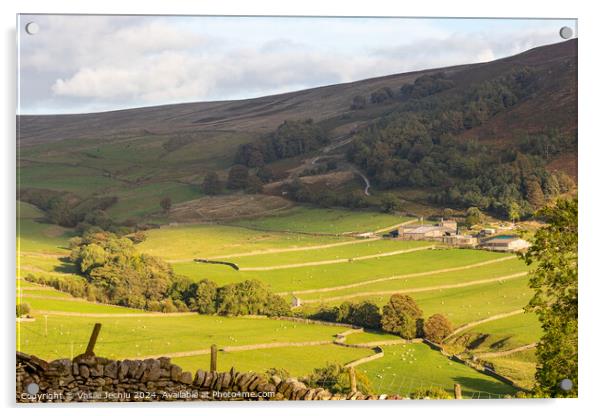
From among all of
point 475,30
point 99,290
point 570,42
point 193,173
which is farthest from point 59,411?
point 570,42

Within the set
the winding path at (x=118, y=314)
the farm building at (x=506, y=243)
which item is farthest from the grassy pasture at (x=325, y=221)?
the winding path at (x=118, y=314)

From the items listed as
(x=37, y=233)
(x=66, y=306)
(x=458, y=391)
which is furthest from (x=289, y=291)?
(x=37, y=233)

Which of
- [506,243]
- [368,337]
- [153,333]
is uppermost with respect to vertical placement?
[506,243]

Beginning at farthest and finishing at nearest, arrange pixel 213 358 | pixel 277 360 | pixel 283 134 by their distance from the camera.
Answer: pixel 283 134 → pixel 277 360 → pixel 213 358

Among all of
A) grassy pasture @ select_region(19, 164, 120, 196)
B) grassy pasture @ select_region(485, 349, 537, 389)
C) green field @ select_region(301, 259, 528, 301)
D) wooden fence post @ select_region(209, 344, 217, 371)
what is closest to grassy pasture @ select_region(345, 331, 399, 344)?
green field @ select_region(301, 259, 528, 301)

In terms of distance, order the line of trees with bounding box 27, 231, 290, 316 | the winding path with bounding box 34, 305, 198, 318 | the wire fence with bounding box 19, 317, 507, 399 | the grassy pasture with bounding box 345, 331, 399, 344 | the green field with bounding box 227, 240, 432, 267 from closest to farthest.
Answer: the wire fence with bounding box 19, 317, 507, 399, the winding path with bounding box 34, 305, 198, 318, the grassy pasture with bounding box 345, 331, 399, 344, the line of trees with bounding box 27, 231, 290, 316, the green field with bounding box 227, 240, 432, 267

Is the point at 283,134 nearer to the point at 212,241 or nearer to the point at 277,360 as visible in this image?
the point at 212,241

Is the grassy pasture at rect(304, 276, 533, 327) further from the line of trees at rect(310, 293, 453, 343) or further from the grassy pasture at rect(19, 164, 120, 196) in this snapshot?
the grassy pasture at rect(19, 164, 120, 196)

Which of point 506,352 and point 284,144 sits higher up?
point 284,144
